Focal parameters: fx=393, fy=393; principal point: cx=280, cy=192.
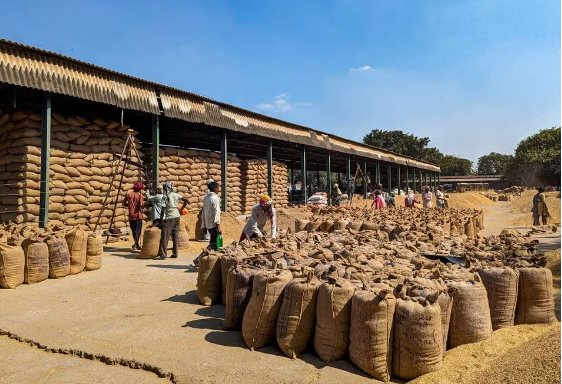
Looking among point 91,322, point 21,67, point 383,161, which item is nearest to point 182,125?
point 21,67

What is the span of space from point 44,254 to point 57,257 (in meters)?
0.23

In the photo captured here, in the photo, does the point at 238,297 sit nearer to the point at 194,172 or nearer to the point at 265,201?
the point at 265,201

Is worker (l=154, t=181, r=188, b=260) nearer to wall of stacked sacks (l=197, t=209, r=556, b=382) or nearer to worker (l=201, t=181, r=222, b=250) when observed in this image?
worker (l=201, t=181, r=222, b=250)

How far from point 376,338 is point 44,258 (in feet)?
16.3

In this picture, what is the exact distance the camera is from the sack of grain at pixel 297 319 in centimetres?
316

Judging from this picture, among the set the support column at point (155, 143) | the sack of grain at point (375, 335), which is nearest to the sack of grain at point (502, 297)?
the sack of grain at point (375, 335)

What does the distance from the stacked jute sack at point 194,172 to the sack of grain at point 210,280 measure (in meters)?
7.98

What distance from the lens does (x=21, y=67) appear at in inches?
311

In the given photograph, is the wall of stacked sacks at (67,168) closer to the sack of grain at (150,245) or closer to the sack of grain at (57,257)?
the sack of grain at (150,245)

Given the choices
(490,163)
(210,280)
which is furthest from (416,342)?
(490,163)

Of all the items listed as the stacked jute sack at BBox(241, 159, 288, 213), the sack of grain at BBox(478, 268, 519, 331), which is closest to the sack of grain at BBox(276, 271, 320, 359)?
the sack of grain at BBox(478, 268, 519, 331)

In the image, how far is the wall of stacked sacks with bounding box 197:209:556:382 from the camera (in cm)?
282

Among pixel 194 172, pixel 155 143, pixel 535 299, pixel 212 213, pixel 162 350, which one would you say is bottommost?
pixel 162 350

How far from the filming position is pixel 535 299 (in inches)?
145
